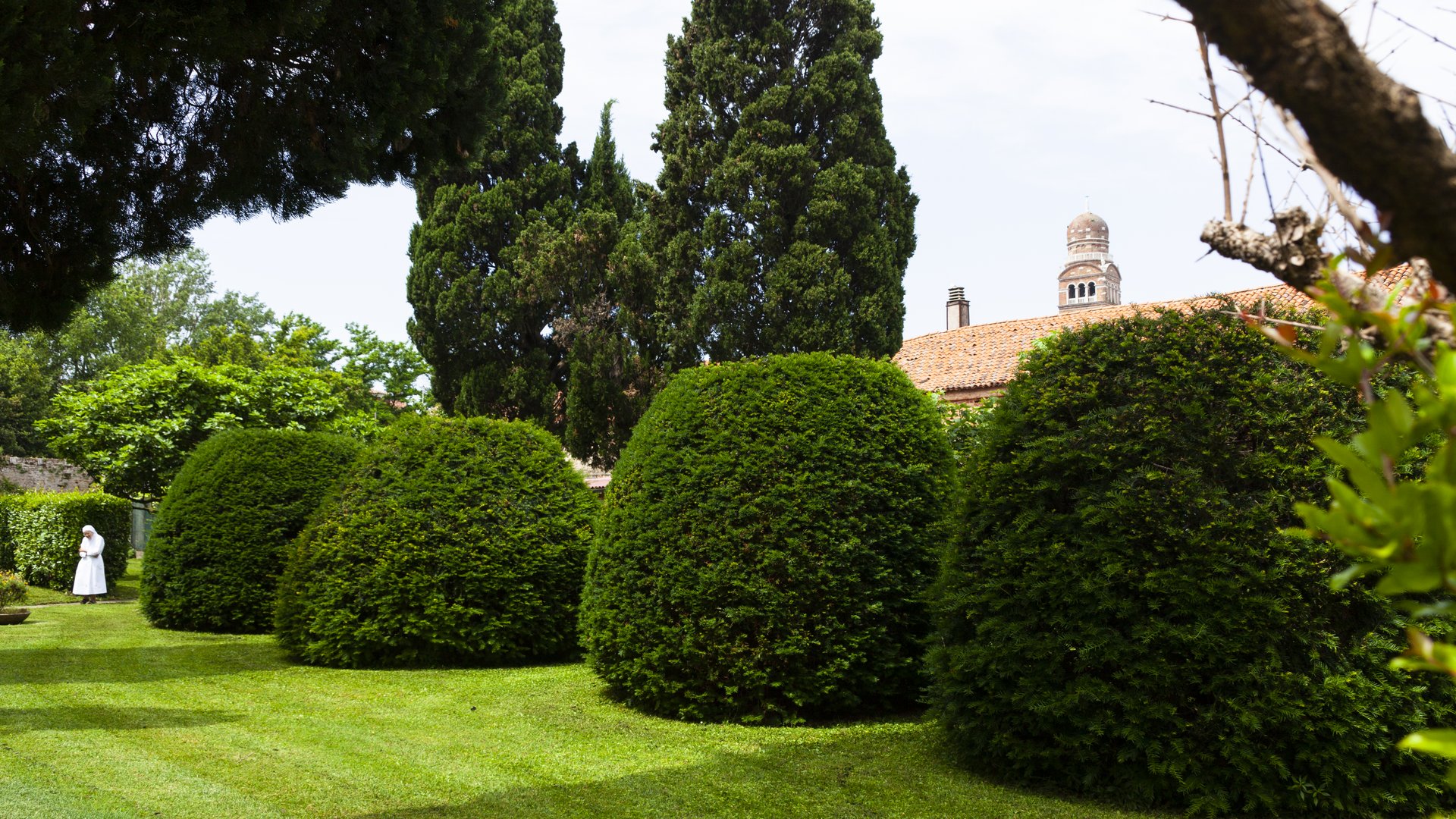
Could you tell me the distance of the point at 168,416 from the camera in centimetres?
2309

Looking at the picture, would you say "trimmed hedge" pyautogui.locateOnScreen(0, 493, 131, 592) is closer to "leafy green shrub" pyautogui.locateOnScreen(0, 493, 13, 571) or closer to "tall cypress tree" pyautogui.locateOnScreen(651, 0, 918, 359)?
"leafy green shrub" pyautogui.locateOnScreen(0, 493, 13, 571)

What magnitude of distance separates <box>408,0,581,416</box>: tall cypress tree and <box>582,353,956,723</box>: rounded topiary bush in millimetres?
19296

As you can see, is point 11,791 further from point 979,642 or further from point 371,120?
point 979,642

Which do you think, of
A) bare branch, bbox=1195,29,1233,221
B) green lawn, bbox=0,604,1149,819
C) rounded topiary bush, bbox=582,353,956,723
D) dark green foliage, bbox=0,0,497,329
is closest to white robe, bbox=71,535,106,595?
green lawn, bbox=0,604,1149,819

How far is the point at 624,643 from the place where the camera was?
8.27 metres

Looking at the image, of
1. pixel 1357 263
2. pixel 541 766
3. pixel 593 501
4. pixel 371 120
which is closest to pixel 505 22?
pixel 593 501

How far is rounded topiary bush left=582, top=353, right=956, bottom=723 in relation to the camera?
7.71 meters

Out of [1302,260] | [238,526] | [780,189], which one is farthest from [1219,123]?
[780,189]

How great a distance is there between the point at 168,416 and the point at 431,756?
19253 mm

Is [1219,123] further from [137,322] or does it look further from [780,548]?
[137,322]

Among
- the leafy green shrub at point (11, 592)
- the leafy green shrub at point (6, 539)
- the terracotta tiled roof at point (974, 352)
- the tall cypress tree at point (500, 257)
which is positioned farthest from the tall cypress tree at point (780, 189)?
the leafy green shrub at point (6, 539)

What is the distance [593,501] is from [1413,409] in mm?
8043

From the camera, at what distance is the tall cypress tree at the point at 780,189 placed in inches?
896

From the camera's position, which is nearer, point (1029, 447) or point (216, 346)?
point (1029, 447)
